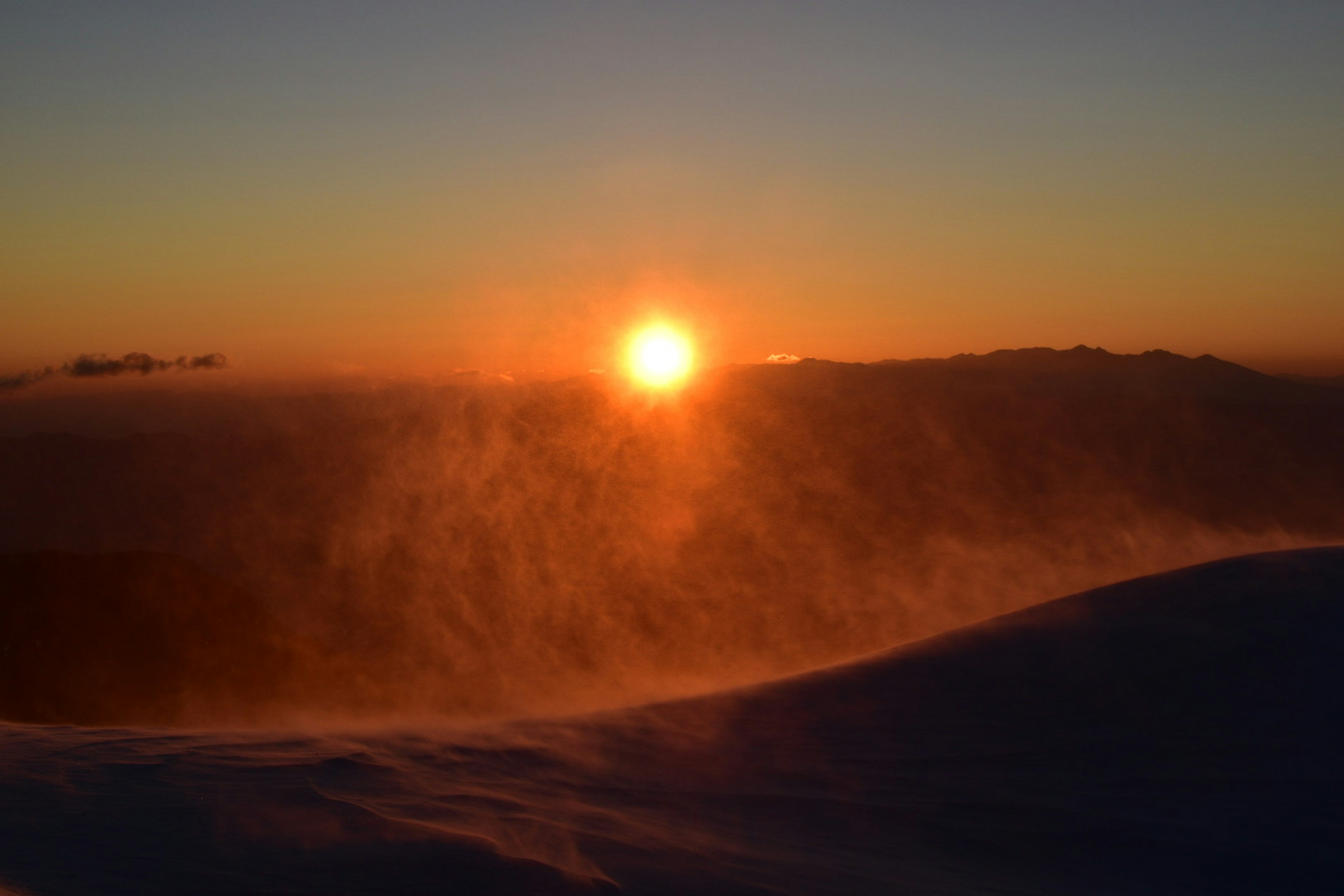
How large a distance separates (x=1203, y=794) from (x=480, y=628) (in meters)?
20.4

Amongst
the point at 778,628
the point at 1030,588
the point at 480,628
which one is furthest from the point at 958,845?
the point at 480,628

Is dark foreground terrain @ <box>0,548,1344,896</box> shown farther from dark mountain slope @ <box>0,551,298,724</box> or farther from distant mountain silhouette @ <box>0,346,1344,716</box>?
dark mountain slope @ <box>0,551,298,724</box>

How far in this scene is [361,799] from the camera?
153 inches

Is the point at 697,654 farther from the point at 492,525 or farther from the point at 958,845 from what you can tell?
the point at 958,845

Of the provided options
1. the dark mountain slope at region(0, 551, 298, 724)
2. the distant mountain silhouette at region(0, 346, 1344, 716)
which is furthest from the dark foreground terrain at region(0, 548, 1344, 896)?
the dark mountain slope at region(0, 551, 298, 724)

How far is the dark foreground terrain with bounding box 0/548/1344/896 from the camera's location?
Result: 10.8 feet

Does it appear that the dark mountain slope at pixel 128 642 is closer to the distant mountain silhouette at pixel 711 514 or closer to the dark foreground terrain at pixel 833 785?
the distant mountain silhouette at pixel 711 514

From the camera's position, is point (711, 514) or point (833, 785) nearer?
point (833, 785)

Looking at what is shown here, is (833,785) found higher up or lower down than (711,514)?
lower down

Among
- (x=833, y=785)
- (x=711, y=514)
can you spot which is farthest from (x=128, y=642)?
(x=833, y=785)

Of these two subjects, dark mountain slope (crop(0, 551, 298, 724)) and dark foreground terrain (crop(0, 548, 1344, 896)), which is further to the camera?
dark mountain slope (crop(0, 551, 298, 724))

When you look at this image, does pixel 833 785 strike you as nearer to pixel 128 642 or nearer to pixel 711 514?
pixel 711 514

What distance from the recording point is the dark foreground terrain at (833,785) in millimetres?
3289

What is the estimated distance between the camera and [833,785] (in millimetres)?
4328
